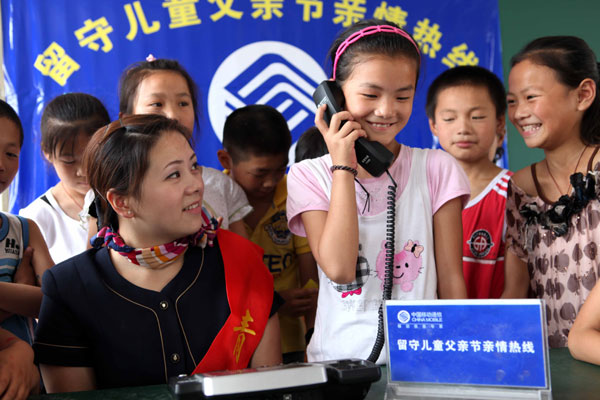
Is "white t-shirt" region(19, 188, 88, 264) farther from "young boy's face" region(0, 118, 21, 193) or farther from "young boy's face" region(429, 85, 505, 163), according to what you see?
"young boy's face" region(429, 85, 505, 163)


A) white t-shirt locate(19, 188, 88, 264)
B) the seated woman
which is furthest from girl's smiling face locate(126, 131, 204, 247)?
white t-shirt locate(19, 188, 88, 264)

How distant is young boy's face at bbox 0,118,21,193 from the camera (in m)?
1.48

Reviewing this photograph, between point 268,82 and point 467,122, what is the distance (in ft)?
4.05

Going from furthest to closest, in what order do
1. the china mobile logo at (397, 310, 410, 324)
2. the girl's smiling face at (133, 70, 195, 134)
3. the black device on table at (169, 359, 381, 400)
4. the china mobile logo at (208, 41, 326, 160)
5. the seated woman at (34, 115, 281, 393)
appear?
the china mobile logo at (208, 41, 326, 160) → the girl's smiling face at (133, 70, 195, 134) → the seated woman at (34, 115, 281, 393) → the china mobile logo at (397, 310, 410, 324) → the black device on table at (169, 359, 381, 400)

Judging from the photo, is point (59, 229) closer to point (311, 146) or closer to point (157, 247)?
point (157, 247)

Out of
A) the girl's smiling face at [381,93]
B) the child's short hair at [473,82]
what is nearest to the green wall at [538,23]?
the child's short hair at [473,82]

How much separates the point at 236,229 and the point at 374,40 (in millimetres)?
817

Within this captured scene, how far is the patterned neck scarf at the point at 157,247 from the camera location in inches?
47.0

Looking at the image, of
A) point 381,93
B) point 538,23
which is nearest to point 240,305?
point 381,93

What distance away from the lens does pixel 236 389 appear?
71 cm

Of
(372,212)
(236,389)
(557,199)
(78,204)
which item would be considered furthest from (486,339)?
(78,204)

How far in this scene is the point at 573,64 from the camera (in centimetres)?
159

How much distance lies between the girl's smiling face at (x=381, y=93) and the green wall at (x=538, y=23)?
2508 millimetres

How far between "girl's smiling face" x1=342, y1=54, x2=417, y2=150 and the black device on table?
0.65m
